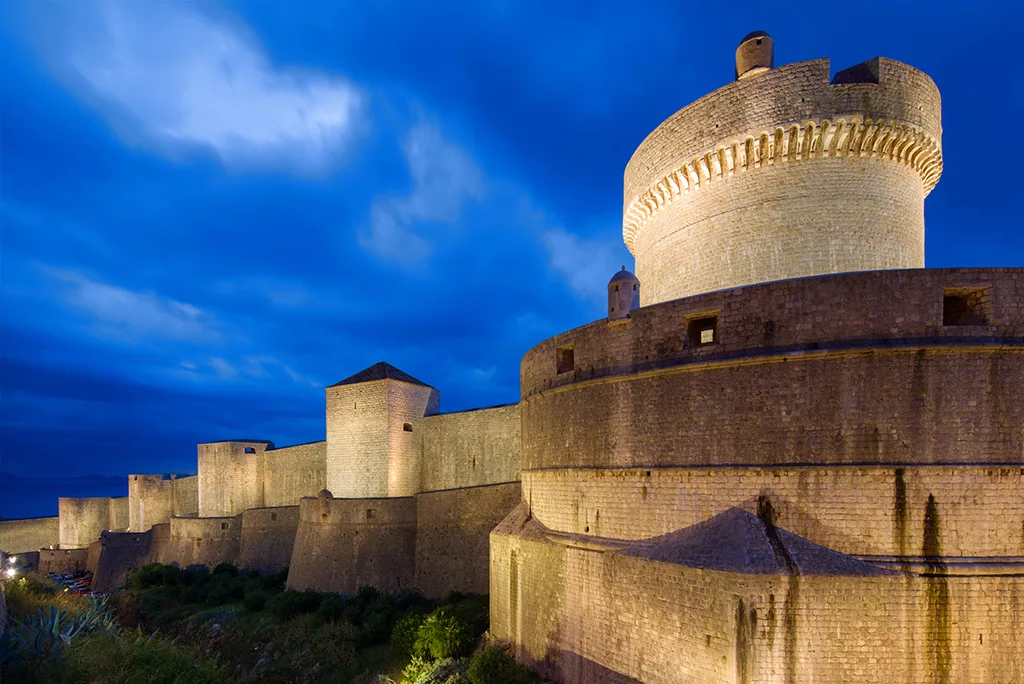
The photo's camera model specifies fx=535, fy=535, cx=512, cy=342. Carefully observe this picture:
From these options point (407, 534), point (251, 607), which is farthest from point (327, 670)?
point (251, 607)

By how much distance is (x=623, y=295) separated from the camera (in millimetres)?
9695

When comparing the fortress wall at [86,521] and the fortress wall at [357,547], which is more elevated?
the fortress wall at [357,547]

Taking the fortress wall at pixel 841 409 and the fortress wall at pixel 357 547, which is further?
the fortress wall at pixel 357 547

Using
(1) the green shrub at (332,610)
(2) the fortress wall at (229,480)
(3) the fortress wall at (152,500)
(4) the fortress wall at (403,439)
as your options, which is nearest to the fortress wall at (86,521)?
(3) the fortress wall at (152,500)

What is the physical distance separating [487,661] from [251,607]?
11960 millimetres

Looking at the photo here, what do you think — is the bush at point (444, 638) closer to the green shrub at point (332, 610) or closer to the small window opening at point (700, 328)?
the green shrub at point (332, 610)

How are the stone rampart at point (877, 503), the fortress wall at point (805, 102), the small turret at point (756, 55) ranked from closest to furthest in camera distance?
the stone rampart at point (877, 503), the fortress wall at point (805, 102), the small turret at point (756, 55)

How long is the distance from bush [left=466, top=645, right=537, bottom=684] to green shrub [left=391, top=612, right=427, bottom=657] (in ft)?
11.3

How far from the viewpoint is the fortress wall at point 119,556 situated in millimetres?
26734

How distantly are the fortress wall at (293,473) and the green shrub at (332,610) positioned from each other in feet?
23.0

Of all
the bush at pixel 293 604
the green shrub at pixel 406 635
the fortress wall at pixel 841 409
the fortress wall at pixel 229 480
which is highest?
the fortress wall at pixel 841 409

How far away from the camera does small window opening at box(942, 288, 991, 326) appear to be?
7.10 metres

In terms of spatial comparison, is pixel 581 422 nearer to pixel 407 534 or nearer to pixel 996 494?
pixel 996 494

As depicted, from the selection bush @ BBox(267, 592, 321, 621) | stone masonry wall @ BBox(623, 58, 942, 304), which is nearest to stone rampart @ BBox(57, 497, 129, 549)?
bush @ BBox(267, 592, 321, 621)
